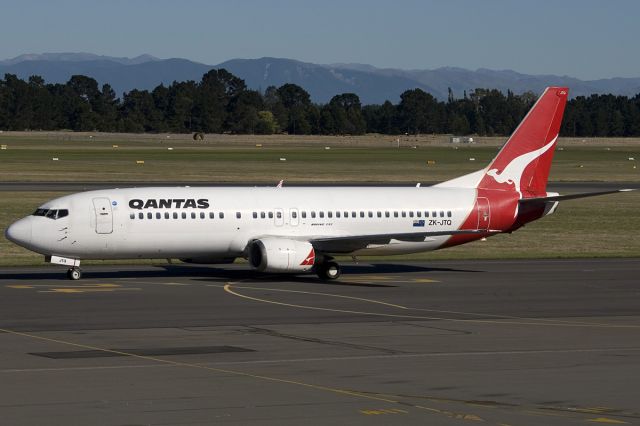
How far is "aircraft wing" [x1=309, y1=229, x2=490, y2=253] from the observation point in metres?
49.0

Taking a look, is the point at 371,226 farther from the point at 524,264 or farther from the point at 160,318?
the point at 160,318

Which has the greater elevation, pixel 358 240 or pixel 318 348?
pixel 358 240

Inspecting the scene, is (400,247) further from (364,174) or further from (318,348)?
(364,174)

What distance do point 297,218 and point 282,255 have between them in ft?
9.55

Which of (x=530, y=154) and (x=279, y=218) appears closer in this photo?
(x=279, y=218)

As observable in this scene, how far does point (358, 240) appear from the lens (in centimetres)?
4906

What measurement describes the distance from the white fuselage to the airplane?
0.04 m

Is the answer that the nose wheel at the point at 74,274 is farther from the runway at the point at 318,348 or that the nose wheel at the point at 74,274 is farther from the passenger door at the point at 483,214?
the passenger door at the point at 483,214

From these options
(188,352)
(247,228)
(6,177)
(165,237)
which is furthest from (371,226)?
(6,177)

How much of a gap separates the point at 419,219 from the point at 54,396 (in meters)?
29.5

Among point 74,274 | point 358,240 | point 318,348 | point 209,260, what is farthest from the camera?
point 209,260

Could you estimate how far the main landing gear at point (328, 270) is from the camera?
164 ft

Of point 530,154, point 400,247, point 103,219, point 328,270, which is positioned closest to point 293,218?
point 328,270

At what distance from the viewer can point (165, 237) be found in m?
48.4
